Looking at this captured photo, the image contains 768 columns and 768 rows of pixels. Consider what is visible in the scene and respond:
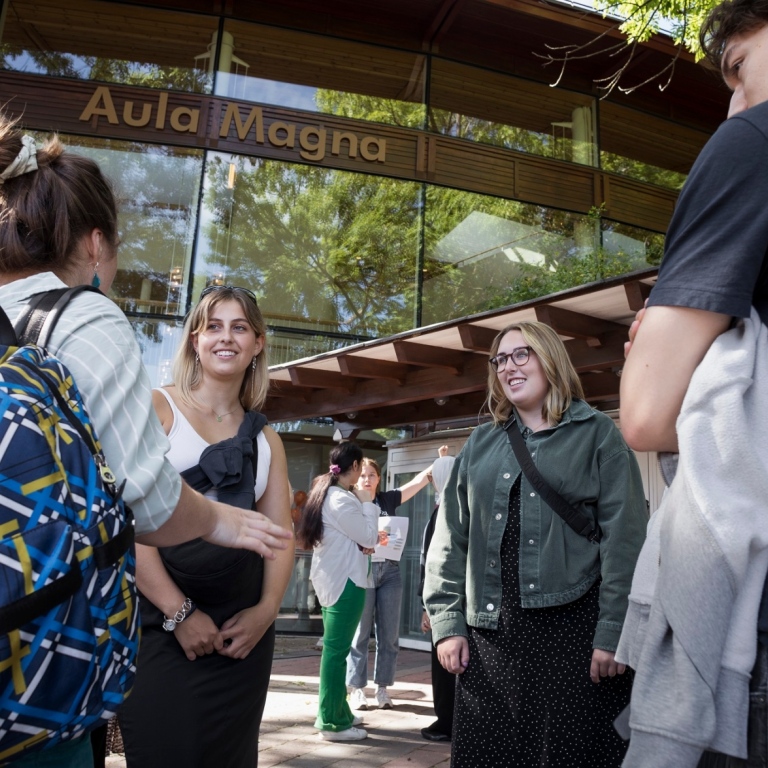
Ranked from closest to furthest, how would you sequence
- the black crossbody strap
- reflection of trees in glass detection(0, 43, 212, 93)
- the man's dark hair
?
1. the man's dark hair
2. the black crossbody strap
3. reflection of trees in glass detection(0, 43, 212, 93)

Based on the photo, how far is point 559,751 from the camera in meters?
2.66

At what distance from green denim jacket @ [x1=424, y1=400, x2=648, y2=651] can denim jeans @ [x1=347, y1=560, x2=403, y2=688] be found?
4844 mm

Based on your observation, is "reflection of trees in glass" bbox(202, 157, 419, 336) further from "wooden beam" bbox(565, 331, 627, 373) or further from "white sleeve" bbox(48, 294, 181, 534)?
"white sleeve" bbox(48, 294, 181, 534)

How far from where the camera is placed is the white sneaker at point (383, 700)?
7.85m

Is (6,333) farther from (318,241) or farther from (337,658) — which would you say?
(318,241)

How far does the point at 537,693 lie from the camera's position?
2730 mm

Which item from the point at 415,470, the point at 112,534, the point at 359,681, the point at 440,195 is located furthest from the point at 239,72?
the point at 112,534

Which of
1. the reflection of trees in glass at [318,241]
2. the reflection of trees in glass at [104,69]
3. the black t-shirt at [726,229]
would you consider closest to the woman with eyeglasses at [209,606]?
the black t-shirt at [726,229]

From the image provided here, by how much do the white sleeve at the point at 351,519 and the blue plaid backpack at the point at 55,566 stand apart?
5548 millimetres

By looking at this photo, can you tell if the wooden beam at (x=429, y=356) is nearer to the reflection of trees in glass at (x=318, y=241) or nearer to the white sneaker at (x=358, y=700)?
the white sneaker at (x=358, y=700)

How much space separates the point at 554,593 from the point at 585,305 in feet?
17.5

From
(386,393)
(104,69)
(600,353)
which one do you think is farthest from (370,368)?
(104,69)

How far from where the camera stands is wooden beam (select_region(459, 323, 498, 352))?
28.1 feet

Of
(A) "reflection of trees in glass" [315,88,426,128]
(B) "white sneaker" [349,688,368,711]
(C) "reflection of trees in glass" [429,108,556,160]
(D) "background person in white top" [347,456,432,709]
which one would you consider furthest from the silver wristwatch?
(C) "reflection of trees in glass" [429,108,556,160]
